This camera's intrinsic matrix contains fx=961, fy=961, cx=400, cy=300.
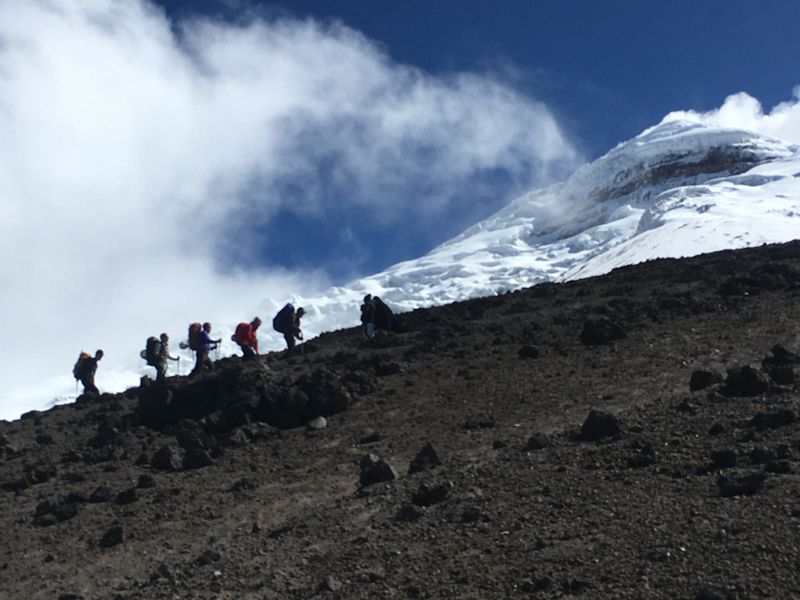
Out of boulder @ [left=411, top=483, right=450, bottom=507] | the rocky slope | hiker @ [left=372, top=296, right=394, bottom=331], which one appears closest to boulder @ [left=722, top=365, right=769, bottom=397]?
the rocky slope

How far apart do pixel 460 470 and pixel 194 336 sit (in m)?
13.9

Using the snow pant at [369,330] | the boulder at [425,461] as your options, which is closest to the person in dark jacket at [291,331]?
the snow pant at [369,330]

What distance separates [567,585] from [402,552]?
2.51 m

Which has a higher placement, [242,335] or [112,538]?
[242,335]

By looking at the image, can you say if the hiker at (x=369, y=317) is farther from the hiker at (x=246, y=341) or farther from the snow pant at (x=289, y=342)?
the hiker at (x=246, y=341)

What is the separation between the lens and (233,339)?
93.1 ft

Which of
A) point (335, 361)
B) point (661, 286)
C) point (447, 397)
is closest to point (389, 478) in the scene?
point (447, 397)

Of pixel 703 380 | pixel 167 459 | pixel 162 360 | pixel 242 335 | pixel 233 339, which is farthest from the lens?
pixel 233 339

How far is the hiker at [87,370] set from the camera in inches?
1196

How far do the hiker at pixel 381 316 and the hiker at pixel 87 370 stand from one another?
876cm

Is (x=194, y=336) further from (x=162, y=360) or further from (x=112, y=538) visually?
A: (x=112, y=538)

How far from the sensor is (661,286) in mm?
28891

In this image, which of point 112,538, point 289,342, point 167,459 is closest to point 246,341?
point 289,342

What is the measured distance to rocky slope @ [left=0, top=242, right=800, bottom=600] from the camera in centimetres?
1105
